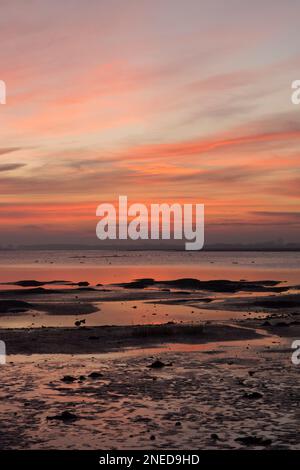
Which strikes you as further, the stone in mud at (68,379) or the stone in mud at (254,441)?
the stone in mud at (68,379)

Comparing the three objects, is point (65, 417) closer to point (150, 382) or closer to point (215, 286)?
point (150, 382)

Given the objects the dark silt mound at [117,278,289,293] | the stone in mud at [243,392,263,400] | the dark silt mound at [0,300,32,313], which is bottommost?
the dark silt mound at [0,300,32,313]

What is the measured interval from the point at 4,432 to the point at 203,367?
11543mm

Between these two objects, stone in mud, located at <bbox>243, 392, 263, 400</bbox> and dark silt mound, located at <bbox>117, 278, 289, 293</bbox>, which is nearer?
stone in mud, located at <bbox>243, 392, 263, 400</bbox>

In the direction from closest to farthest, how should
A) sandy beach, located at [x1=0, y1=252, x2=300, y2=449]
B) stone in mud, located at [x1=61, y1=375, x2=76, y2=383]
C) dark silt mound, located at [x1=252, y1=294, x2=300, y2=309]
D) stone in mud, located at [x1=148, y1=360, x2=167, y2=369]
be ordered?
sandy beach, located at [x1=0, y1=252, x2=300, y2=449], stone in mud, located at [x1=61, y1=375, x2=76, y2=383], stone in mud, located at [x1=148, y1=360, x2=167, y2=369], dark silt mound, located at [x1=252, y1=294, x2=300, y2=309]

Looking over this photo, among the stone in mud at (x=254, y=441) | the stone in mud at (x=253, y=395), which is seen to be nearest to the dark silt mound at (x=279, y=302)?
the stone in mud at (x=253, y=395)

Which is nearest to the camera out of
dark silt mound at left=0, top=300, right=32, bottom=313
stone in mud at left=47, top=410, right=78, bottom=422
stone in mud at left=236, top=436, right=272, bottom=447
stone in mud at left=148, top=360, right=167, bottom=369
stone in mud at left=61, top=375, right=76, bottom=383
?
stone in mud at left=236, top=436, right=272, bottom=447

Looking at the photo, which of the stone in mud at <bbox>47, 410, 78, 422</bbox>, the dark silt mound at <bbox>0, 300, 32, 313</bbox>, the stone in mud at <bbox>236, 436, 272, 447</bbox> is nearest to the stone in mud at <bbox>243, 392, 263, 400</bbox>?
the stone in mud at <bbox>236, 436, 272, 447</bbox>

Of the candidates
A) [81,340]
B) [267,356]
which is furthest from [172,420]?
[81,340]

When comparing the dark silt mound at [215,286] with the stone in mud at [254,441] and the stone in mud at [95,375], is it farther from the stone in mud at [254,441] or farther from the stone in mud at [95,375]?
the stone in mud at [254,441]

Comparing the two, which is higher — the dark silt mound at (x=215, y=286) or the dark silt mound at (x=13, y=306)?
the dark silt mound at (x=215, y=286)

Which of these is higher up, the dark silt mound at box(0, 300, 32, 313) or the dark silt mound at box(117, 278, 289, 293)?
the dark silt mound at box(117, 278, 289, 293)

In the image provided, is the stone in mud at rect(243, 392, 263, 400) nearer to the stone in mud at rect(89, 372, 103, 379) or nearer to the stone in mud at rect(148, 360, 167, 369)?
the stone in mud at rect(148, 360, 167, 369)

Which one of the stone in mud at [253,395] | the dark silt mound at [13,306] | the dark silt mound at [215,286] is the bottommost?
the dark silt mound at [13,306]
